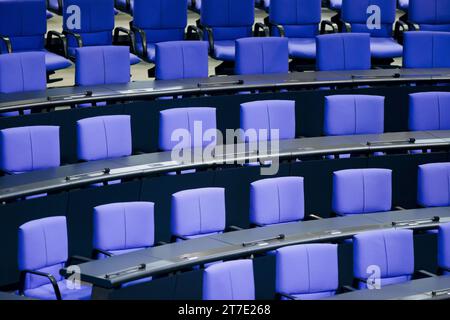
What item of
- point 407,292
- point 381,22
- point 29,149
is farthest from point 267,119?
point 381,22

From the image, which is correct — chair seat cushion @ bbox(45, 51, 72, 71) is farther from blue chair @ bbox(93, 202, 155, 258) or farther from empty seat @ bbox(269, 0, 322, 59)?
blue chair @ bbox(93, 202, 155, 258)

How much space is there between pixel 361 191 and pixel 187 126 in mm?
1117

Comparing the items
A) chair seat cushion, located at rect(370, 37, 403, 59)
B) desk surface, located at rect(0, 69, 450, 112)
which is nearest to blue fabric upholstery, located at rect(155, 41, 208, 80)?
desk surface, located at rect(0, 69, 450, 112)

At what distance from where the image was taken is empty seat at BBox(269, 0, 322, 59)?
7.33 m

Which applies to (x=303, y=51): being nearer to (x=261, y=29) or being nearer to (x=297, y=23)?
(x=297, y=23)

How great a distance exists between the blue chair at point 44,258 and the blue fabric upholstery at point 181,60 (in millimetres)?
2087

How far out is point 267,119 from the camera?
233 inches

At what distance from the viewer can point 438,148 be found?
5.98 m

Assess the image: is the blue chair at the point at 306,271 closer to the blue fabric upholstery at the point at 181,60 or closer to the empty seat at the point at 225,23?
the blue fabric upholstery at the point at 181,60

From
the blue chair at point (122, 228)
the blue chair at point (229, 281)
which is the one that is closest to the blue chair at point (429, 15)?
the blue chair at point (122, 228)

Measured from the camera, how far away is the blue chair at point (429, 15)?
25.3 ft

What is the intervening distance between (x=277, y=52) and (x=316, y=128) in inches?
24.2

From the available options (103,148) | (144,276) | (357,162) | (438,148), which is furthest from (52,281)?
(438,148)

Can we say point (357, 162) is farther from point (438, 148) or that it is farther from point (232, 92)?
point (232, 92)
